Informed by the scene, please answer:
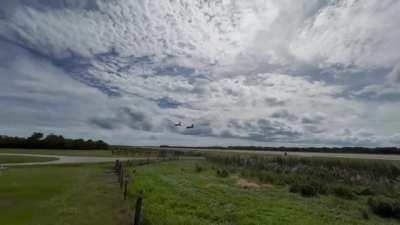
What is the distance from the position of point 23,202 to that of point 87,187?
178 inches

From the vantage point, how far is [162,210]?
11.3 meters

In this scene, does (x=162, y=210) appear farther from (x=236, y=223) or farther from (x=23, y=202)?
(x=23, y=202)

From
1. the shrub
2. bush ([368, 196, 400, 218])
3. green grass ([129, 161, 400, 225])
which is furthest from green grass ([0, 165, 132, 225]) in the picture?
the shrub

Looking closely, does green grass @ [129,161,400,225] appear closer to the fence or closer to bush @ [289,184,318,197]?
bush @ [289,184,318,197]

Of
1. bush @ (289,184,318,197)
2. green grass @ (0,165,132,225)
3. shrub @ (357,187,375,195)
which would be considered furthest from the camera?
shrub @ (357,187,375,195)

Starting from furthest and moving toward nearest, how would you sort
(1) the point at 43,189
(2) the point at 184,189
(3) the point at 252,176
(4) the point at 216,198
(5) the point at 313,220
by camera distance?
(3) the point at 252,176
(2) the point at 184,189
(1) the point at 43,189
(4) the point at 216,198
(5) the point at 313,220

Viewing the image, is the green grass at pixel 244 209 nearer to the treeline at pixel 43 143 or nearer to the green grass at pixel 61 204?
the green grass at pixel 61 204

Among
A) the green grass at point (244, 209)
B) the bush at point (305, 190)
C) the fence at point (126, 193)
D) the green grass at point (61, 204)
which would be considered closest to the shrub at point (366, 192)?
the green grass at point (244, 209)

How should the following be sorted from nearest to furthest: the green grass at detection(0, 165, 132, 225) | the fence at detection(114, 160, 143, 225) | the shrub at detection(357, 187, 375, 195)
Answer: the fence at detection(114, 160, 143, 225), the green grass at detection(0, 165, 132, 225), the shrub at detection(357, 187, 375, 195)

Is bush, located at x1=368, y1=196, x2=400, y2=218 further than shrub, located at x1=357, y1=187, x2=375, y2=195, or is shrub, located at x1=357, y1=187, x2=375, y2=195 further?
shrub, located at x1=357, y1=187, x2=375, y2=195

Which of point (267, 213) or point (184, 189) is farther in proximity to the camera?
point (184, 189)

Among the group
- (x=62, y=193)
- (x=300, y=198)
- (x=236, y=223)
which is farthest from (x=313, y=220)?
(x=62, y=193)

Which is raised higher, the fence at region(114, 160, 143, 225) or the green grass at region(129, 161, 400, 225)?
the fence at region(114, 160, 143, 225)

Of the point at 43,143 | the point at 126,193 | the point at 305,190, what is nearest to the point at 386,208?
the point at 305,190
